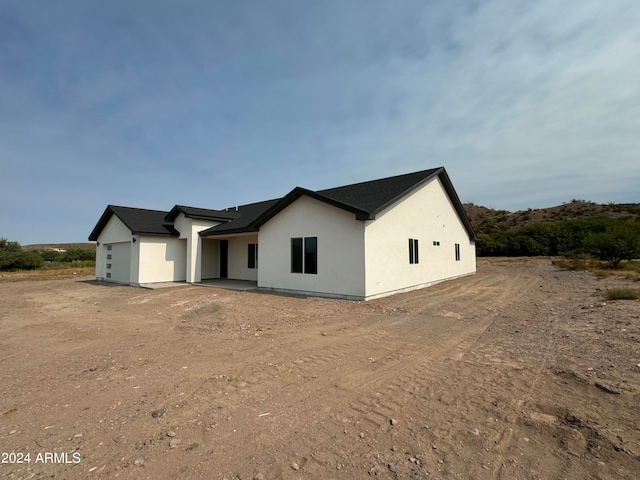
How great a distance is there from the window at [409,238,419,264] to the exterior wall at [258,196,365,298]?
3.61m

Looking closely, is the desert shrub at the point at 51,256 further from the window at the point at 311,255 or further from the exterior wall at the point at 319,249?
the window at the point at 311,255

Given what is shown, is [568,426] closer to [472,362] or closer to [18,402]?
[472,362]

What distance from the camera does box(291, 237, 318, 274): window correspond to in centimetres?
1172

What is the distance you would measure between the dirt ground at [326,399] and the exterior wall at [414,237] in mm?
3851

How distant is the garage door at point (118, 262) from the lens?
1722 cm

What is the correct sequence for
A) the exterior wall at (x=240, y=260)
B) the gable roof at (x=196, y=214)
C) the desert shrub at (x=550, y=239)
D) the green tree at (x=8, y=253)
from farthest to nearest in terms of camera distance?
the green tree at (x=8, y=253) < the desert shrub at (x=550, y=239) < the exterior wall at (x=240, y=260) < the gable roof at (x=196, y=214)

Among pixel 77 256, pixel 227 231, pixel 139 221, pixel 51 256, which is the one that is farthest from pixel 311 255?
pixel 51 256

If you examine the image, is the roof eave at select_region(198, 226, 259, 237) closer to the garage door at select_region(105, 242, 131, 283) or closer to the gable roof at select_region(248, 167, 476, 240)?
the gable roof at select_region(248, 167, 476, 240)

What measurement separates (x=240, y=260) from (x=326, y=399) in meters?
14.7

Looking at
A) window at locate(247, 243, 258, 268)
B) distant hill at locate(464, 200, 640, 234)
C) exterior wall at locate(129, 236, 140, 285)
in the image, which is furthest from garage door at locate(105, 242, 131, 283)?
distant hill at locate(464, 200, 640, 234)

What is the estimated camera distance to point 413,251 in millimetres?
13344

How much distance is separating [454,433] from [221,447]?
2.12 m

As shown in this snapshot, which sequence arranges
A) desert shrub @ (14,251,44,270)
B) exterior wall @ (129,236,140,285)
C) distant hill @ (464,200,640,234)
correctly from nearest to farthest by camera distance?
1. exterior wall @ (129,236,140,285)
2. desert shrub @ (14,251,44,270)
3. distant hill @ (464,200,640,234)

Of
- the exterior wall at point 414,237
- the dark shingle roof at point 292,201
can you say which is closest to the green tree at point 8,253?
the dark shingle roof at point 292,201
